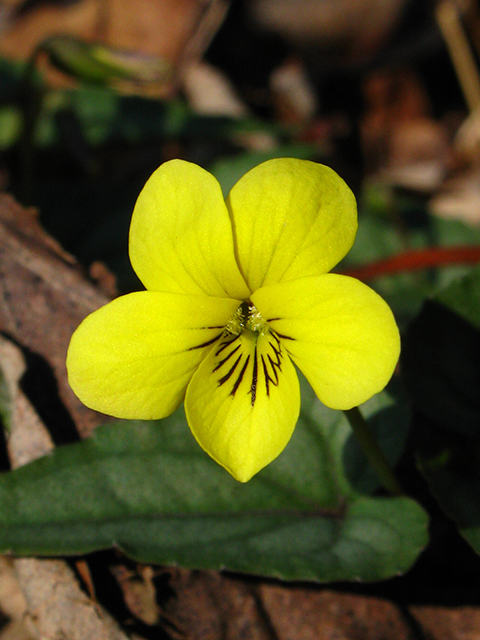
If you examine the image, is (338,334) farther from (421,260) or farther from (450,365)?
(421,260)

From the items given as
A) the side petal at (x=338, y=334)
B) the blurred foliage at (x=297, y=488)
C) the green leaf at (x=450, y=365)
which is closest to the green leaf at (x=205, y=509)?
the blurred foliage at (x=297, y=488)

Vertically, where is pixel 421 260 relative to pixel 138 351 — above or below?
below

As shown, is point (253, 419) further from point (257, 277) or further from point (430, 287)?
point (430, 287)

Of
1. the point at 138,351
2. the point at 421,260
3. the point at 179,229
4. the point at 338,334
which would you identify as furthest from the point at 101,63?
the point at 338,334

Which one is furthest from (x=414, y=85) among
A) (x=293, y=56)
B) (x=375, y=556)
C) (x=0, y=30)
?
(x=375, y=556)

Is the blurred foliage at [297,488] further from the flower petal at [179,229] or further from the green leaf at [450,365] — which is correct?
the flower petal at [179,229]

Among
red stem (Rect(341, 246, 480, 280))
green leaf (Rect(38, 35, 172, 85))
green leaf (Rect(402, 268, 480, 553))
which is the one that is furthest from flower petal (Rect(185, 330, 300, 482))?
green leaf (Rect(38, 35, 172, 85))

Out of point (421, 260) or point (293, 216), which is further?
point (421, 260)

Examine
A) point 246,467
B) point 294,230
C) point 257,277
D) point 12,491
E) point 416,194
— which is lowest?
point 416,194

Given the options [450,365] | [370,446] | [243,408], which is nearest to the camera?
[243,408]
